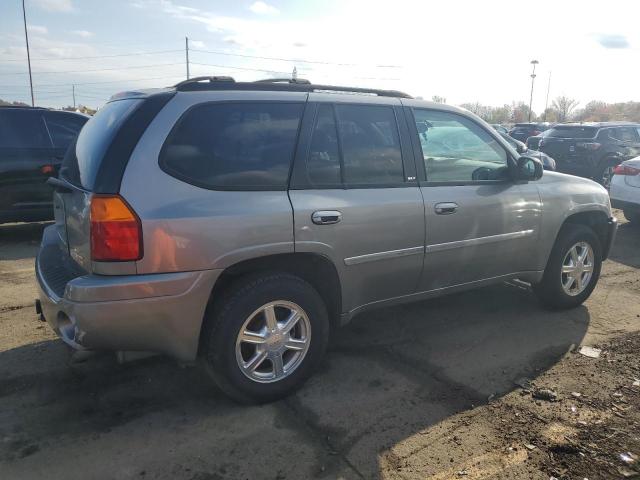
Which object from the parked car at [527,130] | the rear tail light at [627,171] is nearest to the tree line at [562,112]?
the parked car at [527,130]

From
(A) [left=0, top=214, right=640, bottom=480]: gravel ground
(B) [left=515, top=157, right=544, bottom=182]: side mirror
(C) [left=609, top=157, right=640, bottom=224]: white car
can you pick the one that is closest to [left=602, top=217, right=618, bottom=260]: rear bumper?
(A) [left=0, top=214, right=640, bottom=480]: gravel ground

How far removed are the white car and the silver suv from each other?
5.03m

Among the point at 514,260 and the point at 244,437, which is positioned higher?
the point at 514,260

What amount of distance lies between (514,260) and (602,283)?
2075 millimetres

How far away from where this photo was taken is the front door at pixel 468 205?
150 inches

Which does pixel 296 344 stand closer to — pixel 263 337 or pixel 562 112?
pixel 263 337

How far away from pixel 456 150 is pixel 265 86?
161cm

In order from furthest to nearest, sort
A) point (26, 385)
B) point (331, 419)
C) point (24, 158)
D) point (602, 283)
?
point (24, 158), point (602, 283), point (26, 385), point (331, 419)

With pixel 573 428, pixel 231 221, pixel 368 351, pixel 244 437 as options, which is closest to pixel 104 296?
pixel 231 221

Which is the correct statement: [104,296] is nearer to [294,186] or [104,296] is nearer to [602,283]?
[294,186]

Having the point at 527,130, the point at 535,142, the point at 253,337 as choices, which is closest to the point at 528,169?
the point at 253,337

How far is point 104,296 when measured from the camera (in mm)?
2688

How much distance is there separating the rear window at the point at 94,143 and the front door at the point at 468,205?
6.42 ft

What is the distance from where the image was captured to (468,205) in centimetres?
394
